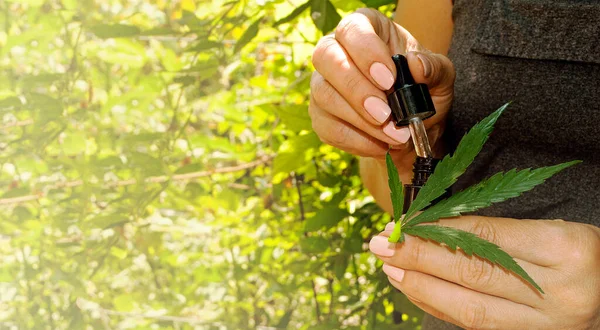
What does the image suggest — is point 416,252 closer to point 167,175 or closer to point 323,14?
point 323,14

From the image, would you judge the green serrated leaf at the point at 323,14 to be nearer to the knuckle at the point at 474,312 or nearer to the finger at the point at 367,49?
the finger at the point at 367,49

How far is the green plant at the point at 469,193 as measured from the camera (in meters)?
0.38

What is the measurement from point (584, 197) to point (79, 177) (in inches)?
40.7

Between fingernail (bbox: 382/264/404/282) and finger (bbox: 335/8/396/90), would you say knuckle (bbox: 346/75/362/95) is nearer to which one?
finger (bbox: 335/8/396/90)

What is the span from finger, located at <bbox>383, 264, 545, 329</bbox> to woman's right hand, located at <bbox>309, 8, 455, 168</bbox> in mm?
134

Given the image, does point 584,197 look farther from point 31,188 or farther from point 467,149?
point 31,188

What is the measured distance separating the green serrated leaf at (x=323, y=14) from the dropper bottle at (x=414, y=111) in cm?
34

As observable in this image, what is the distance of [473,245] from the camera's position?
39 centimetres

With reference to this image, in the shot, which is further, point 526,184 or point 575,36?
point 575,36

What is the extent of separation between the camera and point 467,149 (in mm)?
390

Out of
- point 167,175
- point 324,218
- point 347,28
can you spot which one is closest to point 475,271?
point 347,28

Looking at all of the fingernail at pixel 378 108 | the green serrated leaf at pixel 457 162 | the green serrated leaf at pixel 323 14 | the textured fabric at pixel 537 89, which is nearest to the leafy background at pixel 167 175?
the green serrated leaf at pixel 323 14

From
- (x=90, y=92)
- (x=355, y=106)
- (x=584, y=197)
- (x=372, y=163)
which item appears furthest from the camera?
(x=90, y=92)

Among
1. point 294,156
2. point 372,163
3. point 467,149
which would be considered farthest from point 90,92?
point 467,149
